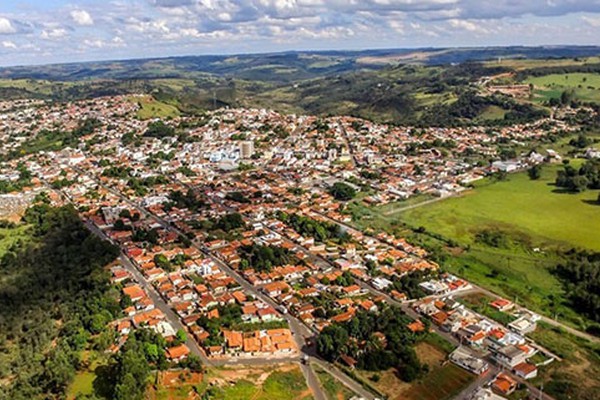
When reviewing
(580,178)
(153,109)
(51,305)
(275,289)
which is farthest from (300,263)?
(153,109)

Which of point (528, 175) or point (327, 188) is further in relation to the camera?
point (528, 175)

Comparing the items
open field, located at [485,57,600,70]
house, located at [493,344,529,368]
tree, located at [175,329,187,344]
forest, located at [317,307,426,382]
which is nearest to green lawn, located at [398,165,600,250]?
house, located at [493,344,529,368]

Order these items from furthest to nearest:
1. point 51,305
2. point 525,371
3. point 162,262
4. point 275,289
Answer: point 162,262
point 275,289
point 51,305
point 525,371

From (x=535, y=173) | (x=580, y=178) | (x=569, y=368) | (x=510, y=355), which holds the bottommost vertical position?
(x=569, y=368)

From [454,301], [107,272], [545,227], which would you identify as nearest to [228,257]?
[107,272]

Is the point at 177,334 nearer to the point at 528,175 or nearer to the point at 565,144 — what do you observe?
the point at 528,175

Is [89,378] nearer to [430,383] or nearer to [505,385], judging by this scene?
[430,383]

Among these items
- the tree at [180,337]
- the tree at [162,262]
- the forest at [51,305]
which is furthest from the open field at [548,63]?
the tree at [180,337]
